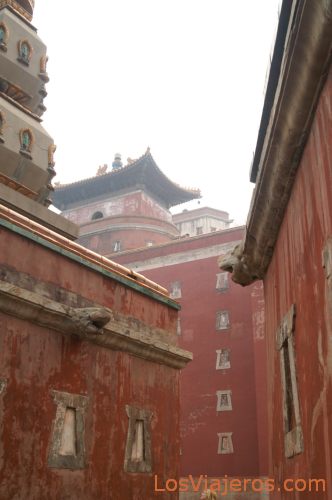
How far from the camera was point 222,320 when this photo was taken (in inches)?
1075

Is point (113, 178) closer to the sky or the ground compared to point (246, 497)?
closer to the sky

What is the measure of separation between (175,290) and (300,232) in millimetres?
24509

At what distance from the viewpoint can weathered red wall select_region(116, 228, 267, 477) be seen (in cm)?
2419

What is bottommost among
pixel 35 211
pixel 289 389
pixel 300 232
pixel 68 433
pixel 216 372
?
pixel 68 433

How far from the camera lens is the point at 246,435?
24.3 metres

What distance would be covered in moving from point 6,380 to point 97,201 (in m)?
33.4

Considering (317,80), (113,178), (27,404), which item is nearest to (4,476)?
(27,404)

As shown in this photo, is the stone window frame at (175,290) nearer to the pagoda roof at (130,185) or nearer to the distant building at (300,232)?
the pagoda roof at (130,185)

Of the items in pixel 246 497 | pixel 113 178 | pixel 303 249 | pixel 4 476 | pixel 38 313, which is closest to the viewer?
pixel 303 249

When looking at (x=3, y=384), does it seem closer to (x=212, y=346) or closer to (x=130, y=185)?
(x=212, y=346)

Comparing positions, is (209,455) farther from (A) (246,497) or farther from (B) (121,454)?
(B) (121,454)

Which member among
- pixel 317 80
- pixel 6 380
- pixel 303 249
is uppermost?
pixel 317 80

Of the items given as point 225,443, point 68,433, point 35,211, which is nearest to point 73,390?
point 68,433

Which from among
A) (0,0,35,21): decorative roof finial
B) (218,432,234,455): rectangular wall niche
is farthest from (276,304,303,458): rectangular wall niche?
(218,432,234,455): rectangular wall niche
